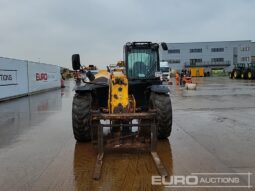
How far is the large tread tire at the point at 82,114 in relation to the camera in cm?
868

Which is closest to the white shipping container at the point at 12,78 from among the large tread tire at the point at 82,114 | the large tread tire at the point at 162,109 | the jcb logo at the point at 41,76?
the jcb logo at the point at 41,76

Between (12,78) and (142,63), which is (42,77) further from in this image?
(142,63)

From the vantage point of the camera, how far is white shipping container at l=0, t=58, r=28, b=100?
2214 centimetres

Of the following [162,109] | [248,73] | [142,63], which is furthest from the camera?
[248,73]

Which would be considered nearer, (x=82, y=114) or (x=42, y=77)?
(x=82, y=114)

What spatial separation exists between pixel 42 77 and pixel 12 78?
8466 millimetres

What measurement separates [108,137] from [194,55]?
340 feet

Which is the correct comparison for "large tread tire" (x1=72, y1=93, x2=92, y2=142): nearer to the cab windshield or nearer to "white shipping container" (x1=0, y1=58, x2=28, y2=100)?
the cab windshield

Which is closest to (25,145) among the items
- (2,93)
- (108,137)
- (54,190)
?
(108,137)

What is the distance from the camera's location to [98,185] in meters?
5.92

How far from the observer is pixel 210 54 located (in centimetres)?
10869

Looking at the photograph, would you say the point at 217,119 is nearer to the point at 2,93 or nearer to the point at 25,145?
the point at 25,145

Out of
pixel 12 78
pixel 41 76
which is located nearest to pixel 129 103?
pixel 12 78

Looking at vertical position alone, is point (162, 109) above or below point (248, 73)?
below
